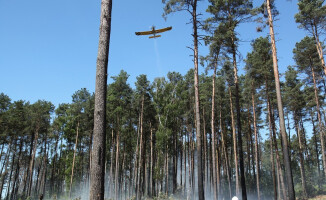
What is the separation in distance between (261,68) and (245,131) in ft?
54.0

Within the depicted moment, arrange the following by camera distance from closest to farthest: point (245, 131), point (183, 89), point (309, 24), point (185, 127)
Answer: point (309, 24) < point (183, 89) < point (185, 127) < point (245, 131)

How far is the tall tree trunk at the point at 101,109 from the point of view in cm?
477

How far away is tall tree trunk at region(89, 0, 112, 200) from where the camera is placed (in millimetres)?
4773

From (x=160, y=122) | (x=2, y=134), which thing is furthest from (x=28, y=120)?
(x=160, y=122)

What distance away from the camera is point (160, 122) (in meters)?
25.8

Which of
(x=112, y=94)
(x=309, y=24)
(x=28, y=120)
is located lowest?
(x=28, y=120)

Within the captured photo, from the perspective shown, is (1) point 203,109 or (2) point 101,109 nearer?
(2) point 101,109

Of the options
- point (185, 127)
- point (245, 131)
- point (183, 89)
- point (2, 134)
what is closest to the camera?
point (2, 134)

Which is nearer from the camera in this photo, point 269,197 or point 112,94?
point 112,94

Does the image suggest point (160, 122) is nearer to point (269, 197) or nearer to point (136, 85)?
point (136, 85)

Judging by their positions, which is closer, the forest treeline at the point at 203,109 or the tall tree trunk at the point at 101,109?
the tall tree trunk at the point at 101,109

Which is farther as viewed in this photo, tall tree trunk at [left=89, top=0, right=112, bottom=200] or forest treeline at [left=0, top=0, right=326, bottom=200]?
forest treeline at [left=0, top=0, right=326, bottom=200]

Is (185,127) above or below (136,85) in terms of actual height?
below

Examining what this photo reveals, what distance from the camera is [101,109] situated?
5.32 meters
